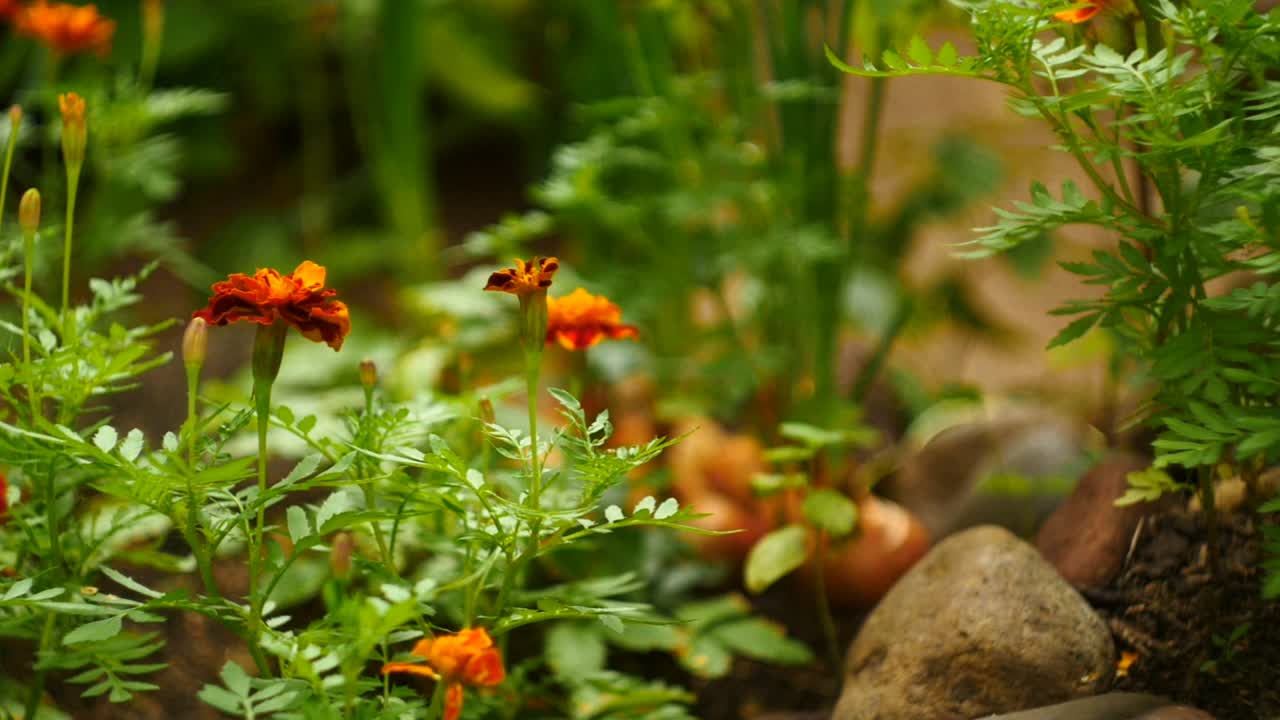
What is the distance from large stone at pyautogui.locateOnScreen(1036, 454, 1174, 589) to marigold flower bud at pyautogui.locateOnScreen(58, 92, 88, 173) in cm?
82

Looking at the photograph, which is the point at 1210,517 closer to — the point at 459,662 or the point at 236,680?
the point at 459,662

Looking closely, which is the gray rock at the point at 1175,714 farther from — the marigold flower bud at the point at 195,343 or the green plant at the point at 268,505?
the marigold flower bud at the point at 195,343

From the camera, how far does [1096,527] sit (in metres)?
0.93

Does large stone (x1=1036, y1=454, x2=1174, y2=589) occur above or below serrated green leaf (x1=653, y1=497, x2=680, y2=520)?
below

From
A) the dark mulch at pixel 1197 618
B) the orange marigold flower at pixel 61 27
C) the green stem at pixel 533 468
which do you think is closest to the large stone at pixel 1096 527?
the dark mulch at pixel 1197 618

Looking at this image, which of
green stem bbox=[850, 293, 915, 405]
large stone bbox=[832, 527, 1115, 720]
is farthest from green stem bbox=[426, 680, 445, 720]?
green stem bbox=[850, 293, 915, 405]

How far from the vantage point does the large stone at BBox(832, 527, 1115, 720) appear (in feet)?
2.66

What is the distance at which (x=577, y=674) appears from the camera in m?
0.97

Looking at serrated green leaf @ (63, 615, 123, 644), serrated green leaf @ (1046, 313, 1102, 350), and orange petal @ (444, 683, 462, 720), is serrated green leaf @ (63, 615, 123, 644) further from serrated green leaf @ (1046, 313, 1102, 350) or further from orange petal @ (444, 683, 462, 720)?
serrated green leaf @ (1046, 313, 1102, 350)

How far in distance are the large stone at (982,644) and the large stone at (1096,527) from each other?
4 cm

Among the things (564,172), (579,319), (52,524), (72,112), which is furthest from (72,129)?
(564,172)

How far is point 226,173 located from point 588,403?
5.58 feet

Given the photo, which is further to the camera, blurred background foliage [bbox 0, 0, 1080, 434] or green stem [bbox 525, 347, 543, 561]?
blurred background foliage [bbox 0, 0, 1080, 434]

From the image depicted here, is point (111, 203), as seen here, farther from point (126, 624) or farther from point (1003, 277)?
point (1003, 277)
